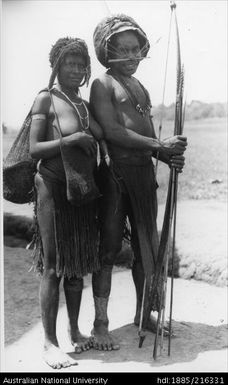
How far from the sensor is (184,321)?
4098 millimetres

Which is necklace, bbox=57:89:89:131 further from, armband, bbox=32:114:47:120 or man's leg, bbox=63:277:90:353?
man's leg, bbox=63:277:90:353

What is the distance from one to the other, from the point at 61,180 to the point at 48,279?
604 millimetres

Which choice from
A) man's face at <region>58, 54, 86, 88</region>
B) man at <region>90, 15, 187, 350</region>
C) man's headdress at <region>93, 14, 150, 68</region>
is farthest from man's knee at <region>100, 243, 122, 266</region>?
man's headdress at <region>93, 14, 150, 68</region>

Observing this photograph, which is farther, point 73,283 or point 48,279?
point 73,283

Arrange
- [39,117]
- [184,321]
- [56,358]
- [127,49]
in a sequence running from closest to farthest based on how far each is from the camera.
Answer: [39,117], [56,358], [127,49], [184,321]

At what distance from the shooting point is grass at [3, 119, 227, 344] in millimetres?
4332

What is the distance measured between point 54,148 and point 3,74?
101 centimetres

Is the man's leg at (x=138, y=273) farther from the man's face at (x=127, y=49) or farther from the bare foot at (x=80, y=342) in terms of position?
the man's face at (x=127, y=49)

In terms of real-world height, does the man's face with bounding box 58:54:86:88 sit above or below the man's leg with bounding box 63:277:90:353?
above

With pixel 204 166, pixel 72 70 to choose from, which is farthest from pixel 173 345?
pixel 204 166

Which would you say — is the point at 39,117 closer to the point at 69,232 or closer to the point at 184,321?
the point at 69,232

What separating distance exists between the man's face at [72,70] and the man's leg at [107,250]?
65 cm

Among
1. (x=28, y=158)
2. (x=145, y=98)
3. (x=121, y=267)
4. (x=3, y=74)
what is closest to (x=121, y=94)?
(x=145, y=98)

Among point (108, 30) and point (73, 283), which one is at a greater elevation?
point (108, 30)
